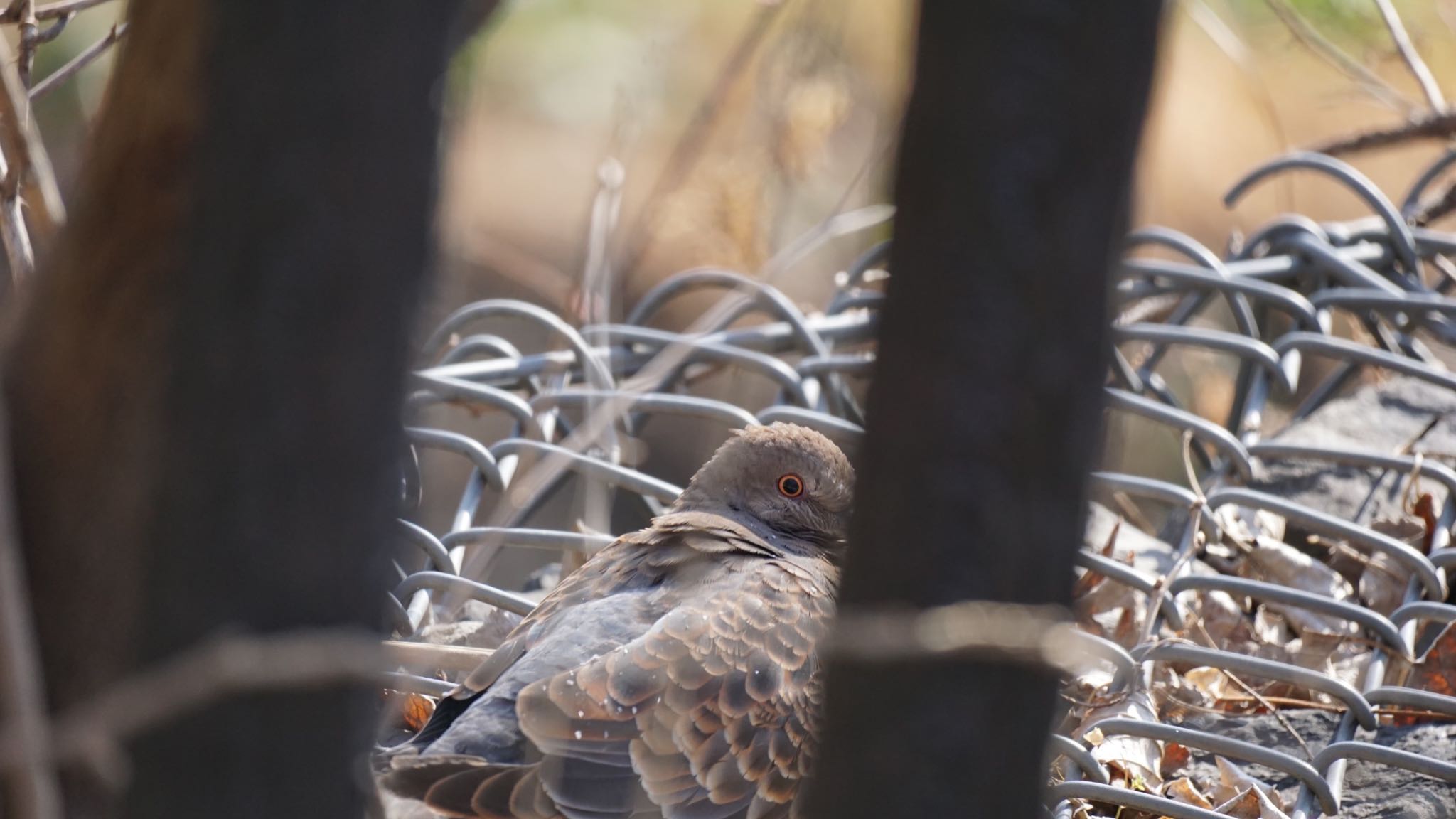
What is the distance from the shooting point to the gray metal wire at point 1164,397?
203 cm

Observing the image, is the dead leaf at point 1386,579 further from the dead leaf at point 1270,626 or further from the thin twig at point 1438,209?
the thin twig at point 1438,209

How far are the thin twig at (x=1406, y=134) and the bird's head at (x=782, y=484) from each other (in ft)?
7.86

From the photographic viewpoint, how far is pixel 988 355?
72cm

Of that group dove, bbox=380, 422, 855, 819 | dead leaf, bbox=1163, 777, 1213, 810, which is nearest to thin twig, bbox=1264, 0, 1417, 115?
dead leaf, bbox=1163, 777, 1213, 810

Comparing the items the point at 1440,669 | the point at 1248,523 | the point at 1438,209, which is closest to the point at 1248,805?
the point at 1440,669

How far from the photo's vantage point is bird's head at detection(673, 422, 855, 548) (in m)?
2.45

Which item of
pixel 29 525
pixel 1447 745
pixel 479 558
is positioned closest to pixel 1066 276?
pixel 29 525

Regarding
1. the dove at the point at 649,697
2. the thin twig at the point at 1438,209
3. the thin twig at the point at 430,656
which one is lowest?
the dove at the point at 649,697

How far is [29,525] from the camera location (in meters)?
0.74

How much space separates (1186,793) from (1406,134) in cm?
262

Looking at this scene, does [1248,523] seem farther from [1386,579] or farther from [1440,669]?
[1440,669]

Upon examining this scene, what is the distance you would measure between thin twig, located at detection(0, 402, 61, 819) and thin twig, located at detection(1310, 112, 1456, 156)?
4050mm

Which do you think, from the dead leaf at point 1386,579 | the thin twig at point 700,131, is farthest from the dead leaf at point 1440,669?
the thin twig at point 700,131

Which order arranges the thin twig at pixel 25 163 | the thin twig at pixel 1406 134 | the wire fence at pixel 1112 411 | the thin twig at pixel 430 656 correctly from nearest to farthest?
the thin twig at pixel 430 656
the thin twig at pixel 25 163
the wire fence at pixel 1112 411
the thin twig at pixel 1406 134
